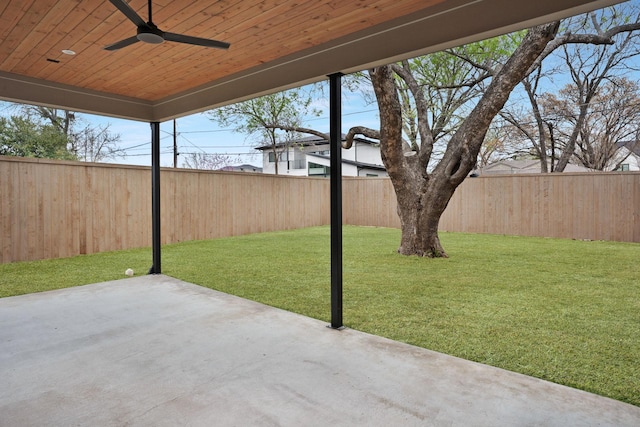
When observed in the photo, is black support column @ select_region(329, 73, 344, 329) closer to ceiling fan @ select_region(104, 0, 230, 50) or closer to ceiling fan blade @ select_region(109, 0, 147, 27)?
ceiling fan @ select_region(104, 0, 230, 50)

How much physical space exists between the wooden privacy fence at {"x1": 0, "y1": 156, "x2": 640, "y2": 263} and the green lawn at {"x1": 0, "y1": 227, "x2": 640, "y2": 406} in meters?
0.48

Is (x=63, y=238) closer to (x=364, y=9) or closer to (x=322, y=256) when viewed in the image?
(x=322, y=256)

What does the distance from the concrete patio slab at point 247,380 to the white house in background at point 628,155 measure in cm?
1307

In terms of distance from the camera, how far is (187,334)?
2.88m

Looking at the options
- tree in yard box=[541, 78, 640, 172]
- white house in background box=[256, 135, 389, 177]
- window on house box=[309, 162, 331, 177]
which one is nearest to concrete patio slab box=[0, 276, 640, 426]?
tree in yard box=[541, 78, 640, 172]

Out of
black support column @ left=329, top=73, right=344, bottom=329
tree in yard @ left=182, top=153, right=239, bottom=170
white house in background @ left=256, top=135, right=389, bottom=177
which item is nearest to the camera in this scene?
black support column @ left=329, top=73, right=344, bottom=329

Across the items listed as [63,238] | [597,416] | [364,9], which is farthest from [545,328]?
[63,238]

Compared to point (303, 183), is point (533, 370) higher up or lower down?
lower down

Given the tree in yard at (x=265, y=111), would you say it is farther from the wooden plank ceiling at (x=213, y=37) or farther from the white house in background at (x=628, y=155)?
the white house in background at (x=628, y=155)

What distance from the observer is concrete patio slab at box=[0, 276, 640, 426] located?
179 centimetres

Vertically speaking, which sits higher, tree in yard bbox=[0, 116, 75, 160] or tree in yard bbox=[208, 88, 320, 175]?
tree in yard bbox=[208, 88, 320, 175]

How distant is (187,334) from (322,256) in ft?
11.8

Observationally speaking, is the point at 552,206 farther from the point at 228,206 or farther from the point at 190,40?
the point at 190,40

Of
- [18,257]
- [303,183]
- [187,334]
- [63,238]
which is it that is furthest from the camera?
[303,183]
